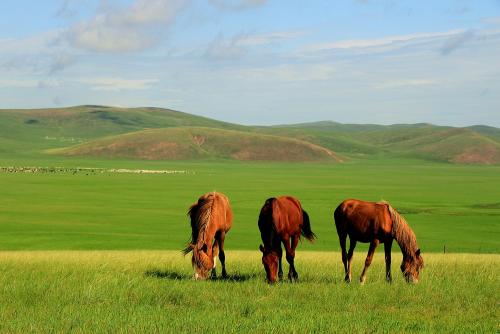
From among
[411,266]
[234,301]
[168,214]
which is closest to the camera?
[234,301]

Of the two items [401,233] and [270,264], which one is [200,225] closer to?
[270,264]

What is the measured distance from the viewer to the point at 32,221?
45375 mm

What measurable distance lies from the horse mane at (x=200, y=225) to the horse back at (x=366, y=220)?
298cm

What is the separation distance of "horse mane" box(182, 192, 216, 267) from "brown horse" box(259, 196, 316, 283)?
119cm

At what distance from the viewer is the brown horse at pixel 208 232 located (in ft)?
47.7

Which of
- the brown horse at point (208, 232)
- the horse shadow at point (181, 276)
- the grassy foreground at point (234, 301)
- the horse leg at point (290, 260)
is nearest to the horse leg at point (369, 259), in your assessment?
the grassy foreground at point (234, 301)

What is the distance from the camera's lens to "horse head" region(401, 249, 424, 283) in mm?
14906

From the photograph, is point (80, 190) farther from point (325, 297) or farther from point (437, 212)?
point (325, 297)

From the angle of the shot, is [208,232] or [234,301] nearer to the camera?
[234,301]

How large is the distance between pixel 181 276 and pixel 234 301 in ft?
11.7

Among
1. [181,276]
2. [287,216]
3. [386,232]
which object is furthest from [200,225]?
[386,232]

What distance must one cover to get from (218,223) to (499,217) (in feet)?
133

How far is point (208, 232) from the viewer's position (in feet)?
49.8

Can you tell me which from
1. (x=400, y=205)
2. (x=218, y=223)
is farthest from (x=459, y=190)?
(x=218, y=223)
